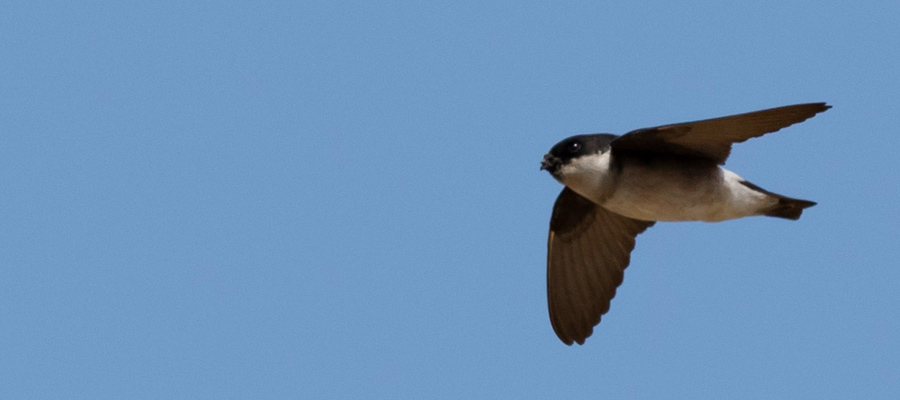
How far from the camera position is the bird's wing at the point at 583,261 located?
993 centimetres

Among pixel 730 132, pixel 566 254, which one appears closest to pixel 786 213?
pixel 730 132

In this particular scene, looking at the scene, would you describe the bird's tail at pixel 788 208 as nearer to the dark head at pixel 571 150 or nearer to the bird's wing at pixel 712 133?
the bird's wing at pixel 712 133

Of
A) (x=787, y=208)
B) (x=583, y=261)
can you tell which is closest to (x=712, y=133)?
(x=787, y=208)

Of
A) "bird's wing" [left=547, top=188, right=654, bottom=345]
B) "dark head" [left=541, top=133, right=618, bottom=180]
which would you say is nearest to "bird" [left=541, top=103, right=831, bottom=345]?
"dark head" [left=541, top=133, right=618, bottom=180]

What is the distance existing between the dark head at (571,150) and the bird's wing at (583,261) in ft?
3.78

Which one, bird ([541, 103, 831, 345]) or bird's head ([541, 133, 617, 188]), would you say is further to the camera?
bird's head ([541, 133, 617, 188])

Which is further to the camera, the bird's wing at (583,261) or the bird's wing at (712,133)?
the bird's wing at (583,261)

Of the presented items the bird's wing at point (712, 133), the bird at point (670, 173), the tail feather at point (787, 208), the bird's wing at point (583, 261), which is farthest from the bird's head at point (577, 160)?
the bird's wing at point (583, 261)

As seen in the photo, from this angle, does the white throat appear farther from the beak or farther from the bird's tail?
the bird's tail

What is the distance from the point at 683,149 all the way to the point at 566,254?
1.64m

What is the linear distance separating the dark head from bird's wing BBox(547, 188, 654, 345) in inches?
45.4

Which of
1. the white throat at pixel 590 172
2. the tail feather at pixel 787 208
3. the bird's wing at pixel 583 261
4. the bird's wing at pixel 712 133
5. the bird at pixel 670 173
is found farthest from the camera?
the bird's wing at pixel 583 261

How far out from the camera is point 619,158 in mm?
8727

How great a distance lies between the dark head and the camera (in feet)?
28.6
